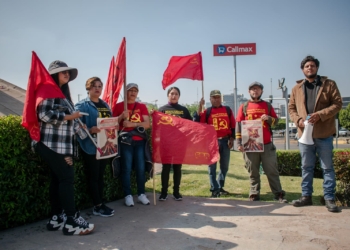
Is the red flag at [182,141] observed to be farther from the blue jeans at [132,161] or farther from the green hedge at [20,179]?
the green hedge at [20,179]

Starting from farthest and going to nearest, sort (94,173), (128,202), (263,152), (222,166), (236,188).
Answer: (236,188) < (222,166) < (263,152) < (128,202) < (94,173)

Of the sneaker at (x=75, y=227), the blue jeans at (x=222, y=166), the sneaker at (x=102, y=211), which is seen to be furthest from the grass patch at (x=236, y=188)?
the sneaker at (x=75, y=227)

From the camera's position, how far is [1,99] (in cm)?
1338

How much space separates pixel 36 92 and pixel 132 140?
1.87 meters

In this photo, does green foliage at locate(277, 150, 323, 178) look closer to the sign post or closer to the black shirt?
the sign post

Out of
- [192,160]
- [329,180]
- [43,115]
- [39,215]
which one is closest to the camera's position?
[43,115]

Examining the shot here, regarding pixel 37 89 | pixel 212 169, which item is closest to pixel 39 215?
pixel 37 89

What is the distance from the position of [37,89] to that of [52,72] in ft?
1.07

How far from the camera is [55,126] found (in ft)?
11.8

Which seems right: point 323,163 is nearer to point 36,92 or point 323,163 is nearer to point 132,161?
point 132,161

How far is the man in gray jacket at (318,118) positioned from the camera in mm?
4418

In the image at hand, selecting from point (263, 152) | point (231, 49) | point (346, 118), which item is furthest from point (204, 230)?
point (346, 118)

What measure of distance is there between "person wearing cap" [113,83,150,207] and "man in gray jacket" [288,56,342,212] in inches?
99.8

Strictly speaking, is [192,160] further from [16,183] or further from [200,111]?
[16,183]
